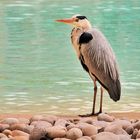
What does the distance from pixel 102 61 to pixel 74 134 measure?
2.14 m

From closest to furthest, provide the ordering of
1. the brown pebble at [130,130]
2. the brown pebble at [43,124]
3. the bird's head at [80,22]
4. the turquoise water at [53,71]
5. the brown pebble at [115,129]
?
1. the brown pebble at [115,129]
2. the brown pebble at [130,130]
3. the brown pebble at [43,124]
4. the bird's head at [80,22]
5. the turquoise water at [53,71]

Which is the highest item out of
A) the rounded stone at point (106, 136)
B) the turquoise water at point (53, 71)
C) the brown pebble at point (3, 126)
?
the rounded stone at point (106, 136)

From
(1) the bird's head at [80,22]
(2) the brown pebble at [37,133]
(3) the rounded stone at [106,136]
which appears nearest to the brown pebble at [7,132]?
(2) the brown pebble at [37,133]

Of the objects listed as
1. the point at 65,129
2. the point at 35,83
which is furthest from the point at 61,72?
the point at 65,129

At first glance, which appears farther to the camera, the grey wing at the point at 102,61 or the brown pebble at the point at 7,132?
the grey wing at the point at 102,61

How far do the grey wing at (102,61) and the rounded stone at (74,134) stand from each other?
1955 millimetres

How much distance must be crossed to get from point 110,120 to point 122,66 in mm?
6204

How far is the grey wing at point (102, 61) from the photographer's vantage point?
26.2ft

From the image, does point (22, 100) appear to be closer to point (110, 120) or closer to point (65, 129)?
point (110, 120)

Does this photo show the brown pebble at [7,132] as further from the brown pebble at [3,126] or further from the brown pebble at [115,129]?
the brown pebble at [115,129]

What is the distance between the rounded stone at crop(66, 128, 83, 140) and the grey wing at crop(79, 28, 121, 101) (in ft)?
6.41

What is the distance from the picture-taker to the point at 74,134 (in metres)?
6.01

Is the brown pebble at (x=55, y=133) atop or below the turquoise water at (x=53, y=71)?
atop

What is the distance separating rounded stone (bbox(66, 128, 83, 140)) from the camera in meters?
6.00
